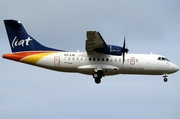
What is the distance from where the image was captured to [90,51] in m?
38.8

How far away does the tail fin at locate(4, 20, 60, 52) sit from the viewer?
1567 inches

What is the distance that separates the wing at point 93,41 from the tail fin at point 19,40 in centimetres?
385

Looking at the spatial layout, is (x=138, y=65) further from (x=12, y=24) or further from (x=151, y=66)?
(x=12, y=24)

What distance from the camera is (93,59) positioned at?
127 feet

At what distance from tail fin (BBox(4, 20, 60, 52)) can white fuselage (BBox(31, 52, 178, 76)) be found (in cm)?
165

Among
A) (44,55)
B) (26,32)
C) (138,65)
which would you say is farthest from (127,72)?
(26,32)

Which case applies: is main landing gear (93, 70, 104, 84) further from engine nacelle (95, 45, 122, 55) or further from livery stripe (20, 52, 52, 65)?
livery stripe (20, 52, 52, 65)

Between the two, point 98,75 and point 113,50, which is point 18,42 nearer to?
point 98,75

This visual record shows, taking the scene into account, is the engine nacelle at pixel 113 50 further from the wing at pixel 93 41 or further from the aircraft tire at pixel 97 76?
the aircraft tire at pixel 97 76

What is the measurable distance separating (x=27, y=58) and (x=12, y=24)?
11.6 ft

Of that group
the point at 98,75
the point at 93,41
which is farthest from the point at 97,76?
the point at 93,41

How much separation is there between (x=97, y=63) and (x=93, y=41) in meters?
2.49

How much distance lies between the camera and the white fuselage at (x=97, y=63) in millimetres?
38625

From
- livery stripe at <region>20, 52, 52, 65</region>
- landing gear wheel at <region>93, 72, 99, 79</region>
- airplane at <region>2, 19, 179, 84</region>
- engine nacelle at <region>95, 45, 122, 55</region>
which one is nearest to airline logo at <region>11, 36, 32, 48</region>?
airplane at <region>2, 19, 179, 84</region>
